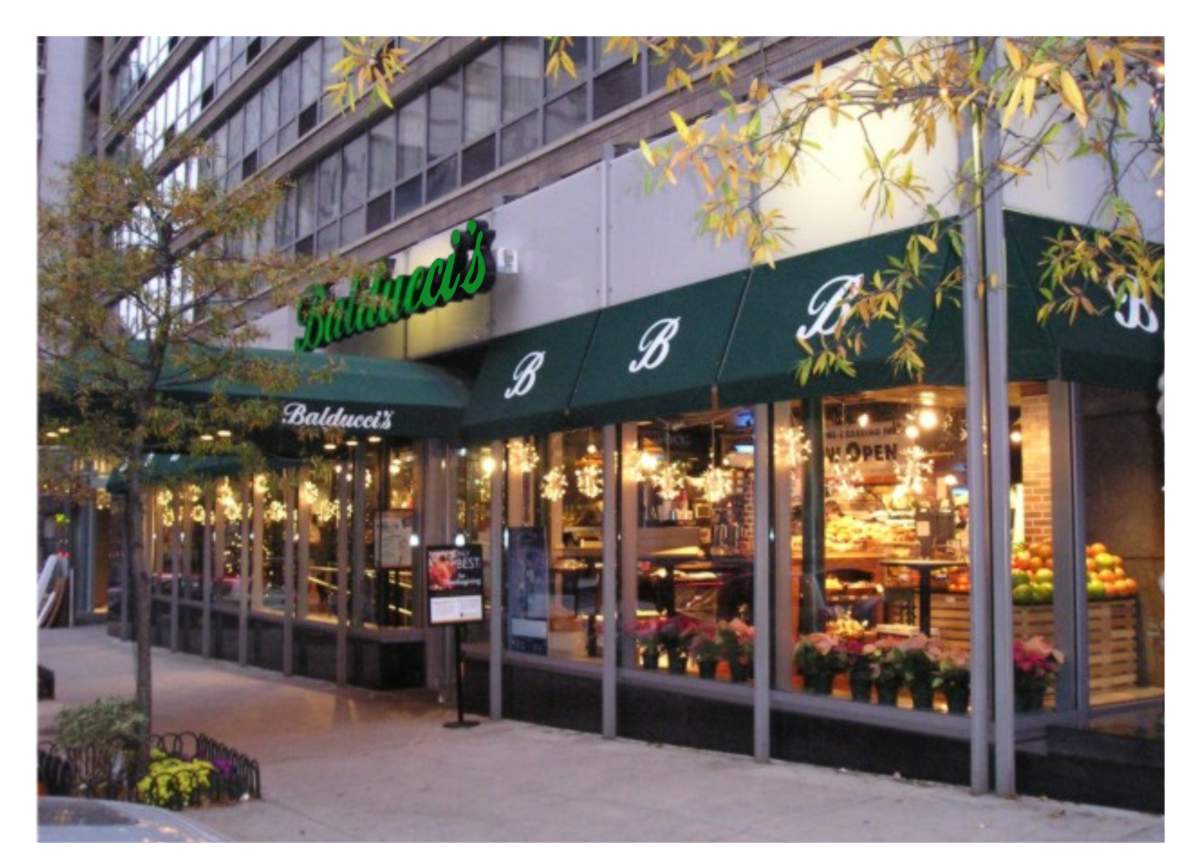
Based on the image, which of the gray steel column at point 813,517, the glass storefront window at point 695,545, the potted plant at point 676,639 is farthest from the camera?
the potted plant at point 676,639

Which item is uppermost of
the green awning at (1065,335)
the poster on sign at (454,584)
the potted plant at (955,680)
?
the green awning at (1065,335)

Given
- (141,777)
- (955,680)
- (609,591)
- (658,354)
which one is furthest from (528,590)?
(955,680)

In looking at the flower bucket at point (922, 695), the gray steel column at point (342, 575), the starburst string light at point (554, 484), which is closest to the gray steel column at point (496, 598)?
the starburst string light at point (554, 484)

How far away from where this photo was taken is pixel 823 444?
9.99 meters

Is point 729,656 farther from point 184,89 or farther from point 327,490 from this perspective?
point 184,89

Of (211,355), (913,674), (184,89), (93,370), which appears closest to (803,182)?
(913,674)

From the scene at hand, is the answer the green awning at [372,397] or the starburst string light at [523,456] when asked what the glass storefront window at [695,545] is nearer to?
the starburst string light at [523,456]

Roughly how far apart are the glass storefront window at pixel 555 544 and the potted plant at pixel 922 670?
3491 mm

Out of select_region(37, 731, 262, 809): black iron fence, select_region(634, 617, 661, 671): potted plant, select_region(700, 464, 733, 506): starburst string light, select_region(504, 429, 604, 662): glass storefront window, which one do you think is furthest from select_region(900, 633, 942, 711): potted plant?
select_region(37, 731, 262, 809): black iron fence

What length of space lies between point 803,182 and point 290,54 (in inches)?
629

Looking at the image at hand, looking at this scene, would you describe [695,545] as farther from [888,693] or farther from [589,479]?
[888,693]

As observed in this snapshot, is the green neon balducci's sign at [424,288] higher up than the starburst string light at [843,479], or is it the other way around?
the green neon balducci's sign at [424,288]

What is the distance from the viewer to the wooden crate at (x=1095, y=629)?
9.07 m

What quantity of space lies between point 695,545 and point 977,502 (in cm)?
322
